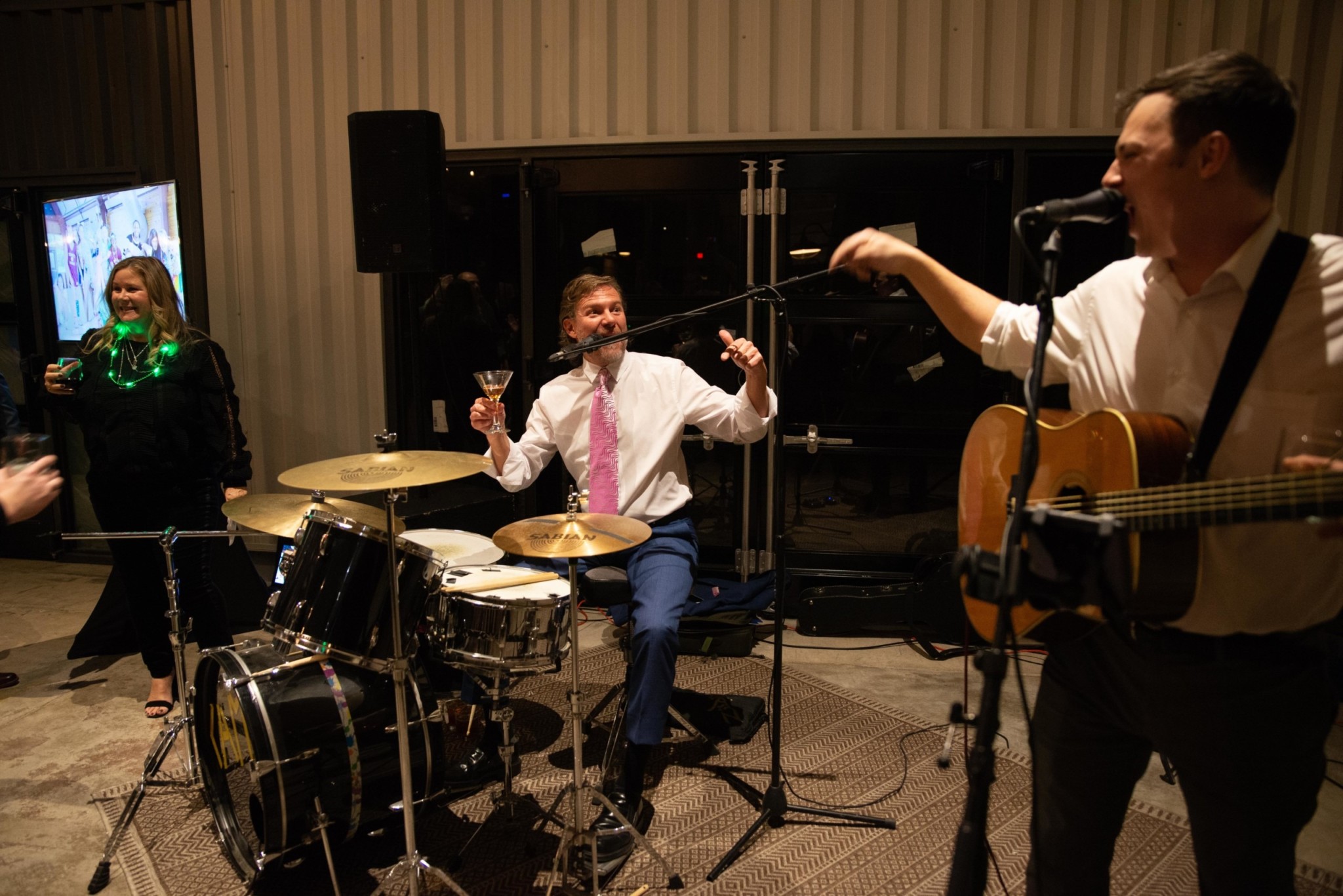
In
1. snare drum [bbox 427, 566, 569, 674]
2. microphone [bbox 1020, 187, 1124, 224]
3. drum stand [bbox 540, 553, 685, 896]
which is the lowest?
drum stand [bbox 540, 553, 685, 896]

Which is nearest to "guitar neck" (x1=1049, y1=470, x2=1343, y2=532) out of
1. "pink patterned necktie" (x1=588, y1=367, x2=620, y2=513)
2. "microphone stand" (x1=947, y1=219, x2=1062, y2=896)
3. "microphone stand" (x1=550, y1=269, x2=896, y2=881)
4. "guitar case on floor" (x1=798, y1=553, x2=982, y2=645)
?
"microphone stand" (x1=947, y1=219, x2=1062, y2=896)

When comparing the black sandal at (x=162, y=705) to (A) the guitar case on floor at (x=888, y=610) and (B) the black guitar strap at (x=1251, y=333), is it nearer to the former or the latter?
(A) the guitar case on floor at (x=888, y=610)

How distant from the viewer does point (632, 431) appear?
328cm

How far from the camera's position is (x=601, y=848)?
99.6 inches

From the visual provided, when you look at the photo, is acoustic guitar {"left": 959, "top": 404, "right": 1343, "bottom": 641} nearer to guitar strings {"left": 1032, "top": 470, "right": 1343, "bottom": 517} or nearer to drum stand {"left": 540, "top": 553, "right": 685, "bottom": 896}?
guitar strings {"left": 1032, "top": 470, "right": 1343, "bottom": 517}

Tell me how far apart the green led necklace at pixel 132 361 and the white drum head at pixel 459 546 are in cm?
123

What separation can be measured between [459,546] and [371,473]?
959mm

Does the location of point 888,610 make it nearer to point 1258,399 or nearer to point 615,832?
point 615,832

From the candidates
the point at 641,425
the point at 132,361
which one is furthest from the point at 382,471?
the point at 132,361

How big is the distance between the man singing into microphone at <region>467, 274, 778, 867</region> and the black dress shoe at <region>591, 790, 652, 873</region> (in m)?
0.14

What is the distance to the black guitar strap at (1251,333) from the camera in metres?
1.28

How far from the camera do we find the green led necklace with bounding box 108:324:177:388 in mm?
3514

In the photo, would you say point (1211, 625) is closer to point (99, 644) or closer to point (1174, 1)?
point (1174, 1)

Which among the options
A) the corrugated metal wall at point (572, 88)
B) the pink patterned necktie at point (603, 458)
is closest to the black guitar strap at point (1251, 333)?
the pink patterned necktie at point (603, 458)
